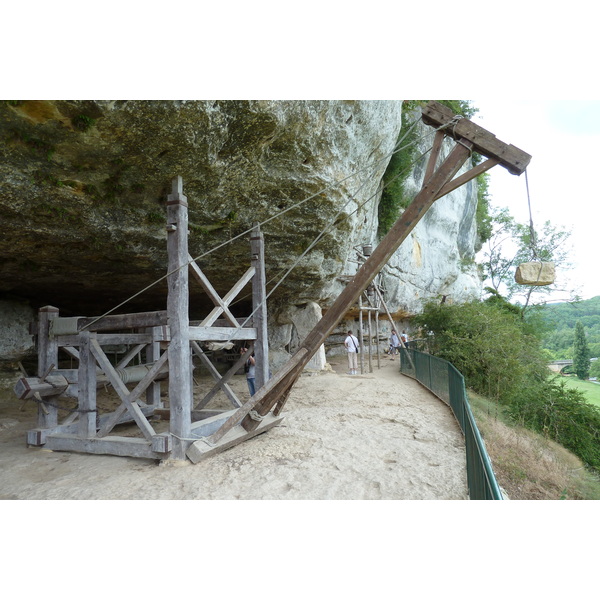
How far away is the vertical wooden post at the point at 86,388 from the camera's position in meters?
6.32

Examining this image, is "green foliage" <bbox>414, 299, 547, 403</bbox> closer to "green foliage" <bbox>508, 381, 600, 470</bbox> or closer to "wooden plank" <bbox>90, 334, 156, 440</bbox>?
"green foliage" <bbox>508, 381, 600, 470</bbox>

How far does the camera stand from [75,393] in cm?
714

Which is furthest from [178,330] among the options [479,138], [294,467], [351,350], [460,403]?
[351,350]

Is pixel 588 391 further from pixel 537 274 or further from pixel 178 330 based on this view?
pixel 178 330

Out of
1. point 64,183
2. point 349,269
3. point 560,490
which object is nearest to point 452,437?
point 560,490

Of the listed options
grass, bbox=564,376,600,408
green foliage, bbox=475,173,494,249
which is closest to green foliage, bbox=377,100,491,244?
grass, bbox=564,376,600,408

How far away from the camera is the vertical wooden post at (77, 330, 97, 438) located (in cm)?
632

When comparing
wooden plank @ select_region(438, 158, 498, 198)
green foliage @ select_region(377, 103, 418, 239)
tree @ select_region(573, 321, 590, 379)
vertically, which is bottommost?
tree @ select_region(573, 321, 590, 379)

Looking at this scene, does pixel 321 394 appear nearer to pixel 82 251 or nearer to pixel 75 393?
pixel 75 393

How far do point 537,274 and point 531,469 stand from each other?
3491 millimetres

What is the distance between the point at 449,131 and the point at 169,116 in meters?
3.35

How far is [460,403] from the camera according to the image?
23.4ft

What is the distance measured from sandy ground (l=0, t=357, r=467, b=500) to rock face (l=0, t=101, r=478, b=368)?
2.43 meters

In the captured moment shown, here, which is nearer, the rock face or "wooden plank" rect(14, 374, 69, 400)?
the rock face
